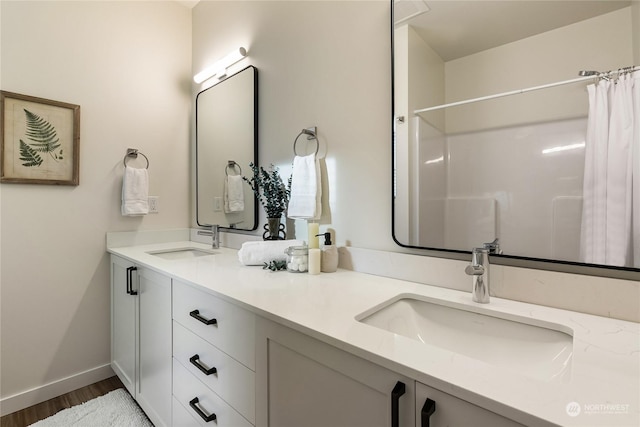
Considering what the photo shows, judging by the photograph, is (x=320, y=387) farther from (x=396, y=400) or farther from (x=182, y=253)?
(x=182, y=253)

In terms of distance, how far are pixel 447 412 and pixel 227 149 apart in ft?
6.08

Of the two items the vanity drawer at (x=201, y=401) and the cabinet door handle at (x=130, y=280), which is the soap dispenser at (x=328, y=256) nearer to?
the vanity drawer at (x=201, y=401)

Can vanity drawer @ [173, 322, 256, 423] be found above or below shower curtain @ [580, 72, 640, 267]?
below

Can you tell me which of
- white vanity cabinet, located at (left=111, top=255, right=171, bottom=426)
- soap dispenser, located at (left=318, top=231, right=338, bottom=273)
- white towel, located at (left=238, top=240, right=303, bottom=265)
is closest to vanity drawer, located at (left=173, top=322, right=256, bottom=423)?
white vanity cabinet, located at (left=111, top=255, right=171, bottom=426)

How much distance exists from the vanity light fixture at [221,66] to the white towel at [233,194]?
678 mm

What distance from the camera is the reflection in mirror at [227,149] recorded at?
1831mm

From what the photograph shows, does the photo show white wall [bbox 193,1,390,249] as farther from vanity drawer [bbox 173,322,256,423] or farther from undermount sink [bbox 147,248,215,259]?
vanity drawer [bbox 173,322,256,423]

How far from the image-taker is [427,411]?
513 millimetres

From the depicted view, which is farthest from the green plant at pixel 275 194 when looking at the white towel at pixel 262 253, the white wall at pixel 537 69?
the white wall at pixel 537 69

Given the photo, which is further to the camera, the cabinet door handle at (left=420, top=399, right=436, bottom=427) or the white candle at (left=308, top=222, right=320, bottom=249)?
the white candle at (left=308, top=222, right=320, bottom=249)

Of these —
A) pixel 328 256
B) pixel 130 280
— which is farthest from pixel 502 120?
pixel 130 280

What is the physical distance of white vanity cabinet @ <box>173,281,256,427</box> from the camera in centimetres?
90

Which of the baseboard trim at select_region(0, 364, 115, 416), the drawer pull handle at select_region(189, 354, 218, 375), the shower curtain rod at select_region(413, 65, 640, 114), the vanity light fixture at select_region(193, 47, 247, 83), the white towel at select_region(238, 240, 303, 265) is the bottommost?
the baseboard trim at select_region(0, 364, 115, 416)

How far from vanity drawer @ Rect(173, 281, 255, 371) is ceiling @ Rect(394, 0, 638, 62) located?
1.09 metres
